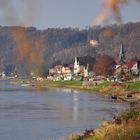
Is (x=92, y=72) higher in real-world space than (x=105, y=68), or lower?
lower

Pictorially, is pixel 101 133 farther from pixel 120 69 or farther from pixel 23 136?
pixel 120 69

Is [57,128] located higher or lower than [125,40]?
lower

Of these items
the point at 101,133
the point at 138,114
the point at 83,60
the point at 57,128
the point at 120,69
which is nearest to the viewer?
the point at 101,133

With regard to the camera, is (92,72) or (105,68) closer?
(105,68)

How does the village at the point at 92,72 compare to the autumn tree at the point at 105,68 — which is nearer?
the village at the point at 92,72

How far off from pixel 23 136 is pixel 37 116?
12.4 metres

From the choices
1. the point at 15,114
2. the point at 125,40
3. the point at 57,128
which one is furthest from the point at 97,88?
the point at 125,40

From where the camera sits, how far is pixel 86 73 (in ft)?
457

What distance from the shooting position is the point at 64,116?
4097 cm

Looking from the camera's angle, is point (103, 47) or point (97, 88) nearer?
point (97, 88)

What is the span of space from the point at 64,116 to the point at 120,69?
7553 cm

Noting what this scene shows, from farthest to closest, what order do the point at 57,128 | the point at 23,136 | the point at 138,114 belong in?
the point at 57,128 → the point at 23,136 → the point at 138,114

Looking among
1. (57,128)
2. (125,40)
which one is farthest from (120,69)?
(57,128)

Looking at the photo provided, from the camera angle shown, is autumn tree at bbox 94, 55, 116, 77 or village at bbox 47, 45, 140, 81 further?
autumn tree at bbox 94, 55, 116, 77
